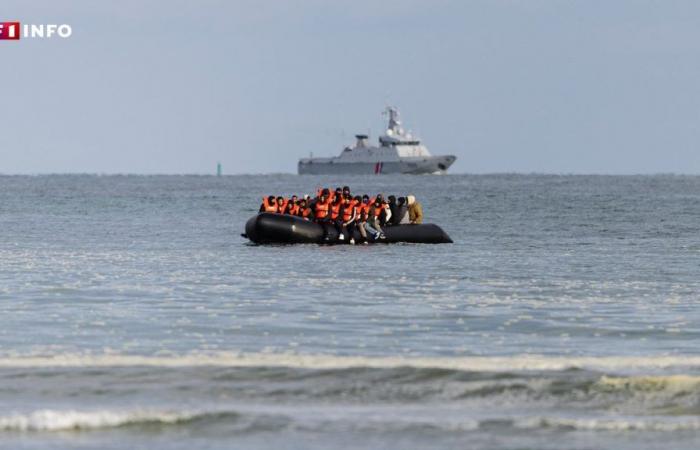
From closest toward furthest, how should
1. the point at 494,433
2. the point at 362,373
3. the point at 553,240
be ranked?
1. the point at 494,433
2. the point at 362,373
3. the point at 553,240

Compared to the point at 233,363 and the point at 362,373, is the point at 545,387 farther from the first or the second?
the point at 233,363

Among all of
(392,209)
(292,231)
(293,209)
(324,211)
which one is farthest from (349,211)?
(293,209)

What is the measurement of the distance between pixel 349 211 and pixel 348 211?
4 centimetres

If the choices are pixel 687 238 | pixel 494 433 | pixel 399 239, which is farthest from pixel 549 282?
pixel 687 238

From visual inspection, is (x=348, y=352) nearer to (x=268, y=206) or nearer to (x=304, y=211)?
(x=304, y=211)

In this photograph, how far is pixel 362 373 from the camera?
15.4 metres

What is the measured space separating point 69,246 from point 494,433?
30.4m

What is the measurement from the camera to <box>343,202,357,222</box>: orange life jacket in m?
38.9

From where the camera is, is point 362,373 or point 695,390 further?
point 362,373

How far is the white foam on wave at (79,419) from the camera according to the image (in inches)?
487

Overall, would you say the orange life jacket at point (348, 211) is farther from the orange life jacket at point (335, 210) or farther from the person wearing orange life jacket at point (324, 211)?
the person wearing orange life jacket at point (324, 211)

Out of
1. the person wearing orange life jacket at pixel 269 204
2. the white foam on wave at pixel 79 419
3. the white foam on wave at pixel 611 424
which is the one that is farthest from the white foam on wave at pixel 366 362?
the person wearing orange life jacket at pixel 269 204

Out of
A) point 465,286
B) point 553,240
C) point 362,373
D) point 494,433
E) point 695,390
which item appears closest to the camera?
point 494,433

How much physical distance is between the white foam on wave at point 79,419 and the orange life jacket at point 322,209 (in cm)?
2598
